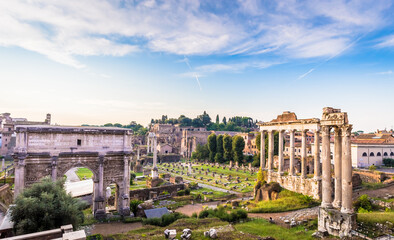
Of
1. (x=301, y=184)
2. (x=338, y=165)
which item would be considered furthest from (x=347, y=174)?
(x=301, y=184)

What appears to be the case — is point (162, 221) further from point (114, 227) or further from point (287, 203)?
point (287, 203)

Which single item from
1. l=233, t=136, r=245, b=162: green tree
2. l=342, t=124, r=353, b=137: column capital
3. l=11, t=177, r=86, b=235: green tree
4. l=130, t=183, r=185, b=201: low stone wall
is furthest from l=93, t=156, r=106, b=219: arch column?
l=233, t=136, r=245, b=162: green tree

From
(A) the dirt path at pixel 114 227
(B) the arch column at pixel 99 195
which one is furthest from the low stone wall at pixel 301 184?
(B) the arch column at pixel 99 195

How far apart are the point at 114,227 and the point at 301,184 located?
18173 millimetres

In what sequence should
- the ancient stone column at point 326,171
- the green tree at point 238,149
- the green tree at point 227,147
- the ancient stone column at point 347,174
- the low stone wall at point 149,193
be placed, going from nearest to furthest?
the ancient stone column at point 347,174, the ancient stone column at point 326,171, the low stone wall at point 149,193, the green tree at point 238,149, the green tree at point 227,147

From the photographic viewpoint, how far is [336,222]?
45.5 feet

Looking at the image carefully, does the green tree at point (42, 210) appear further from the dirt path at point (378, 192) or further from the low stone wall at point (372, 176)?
the low stone wall at point (372, 176)

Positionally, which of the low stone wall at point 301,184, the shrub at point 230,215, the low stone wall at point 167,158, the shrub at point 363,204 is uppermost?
the low stone wall at point 301,184

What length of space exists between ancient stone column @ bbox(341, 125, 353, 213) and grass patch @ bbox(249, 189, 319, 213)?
760 cm

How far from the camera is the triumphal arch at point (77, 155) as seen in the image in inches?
693

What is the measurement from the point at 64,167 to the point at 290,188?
22.0 m

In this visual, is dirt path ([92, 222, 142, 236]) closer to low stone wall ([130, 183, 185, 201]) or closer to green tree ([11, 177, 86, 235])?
green tree ([11, 177, 86, 235])

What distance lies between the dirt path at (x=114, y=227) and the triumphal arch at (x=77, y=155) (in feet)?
4.80

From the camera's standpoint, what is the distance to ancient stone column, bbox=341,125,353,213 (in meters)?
13.7
